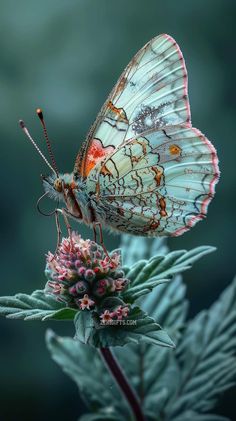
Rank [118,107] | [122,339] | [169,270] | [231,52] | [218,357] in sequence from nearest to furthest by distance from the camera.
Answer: [122,339], [169,270], [118,107], [218,357], [231,52]

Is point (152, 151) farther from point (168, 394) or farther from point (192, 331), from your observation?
point (168, 394)

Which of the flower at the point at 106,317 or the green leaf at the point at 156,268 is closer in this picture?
the flower at the point at 106,317

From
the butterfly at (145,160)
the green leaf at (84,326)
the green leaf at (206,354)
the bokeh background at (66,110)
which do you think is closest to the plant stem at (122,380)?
the green leaf at (84,326)

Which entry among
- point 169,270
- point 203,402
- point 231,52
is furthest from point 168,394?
point 231,52

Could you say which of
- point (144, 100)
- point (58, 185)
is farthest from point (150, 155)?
point (58, 185)

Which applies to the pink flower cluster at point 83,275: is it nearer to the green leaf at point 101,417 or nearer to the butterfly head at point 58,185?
the butterfly head at point 58,185

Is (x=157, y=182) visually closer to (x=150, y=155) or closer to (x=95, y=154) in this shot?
(x=150, y=155)

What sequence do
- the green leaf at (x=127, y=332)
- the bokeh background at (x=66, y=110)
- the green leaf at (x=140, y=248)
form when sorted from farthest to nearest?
the bokeh background at (x=66, y=110) → the green leaf at (x=140, y=248) → the green leaf at (x=127, y=332)
